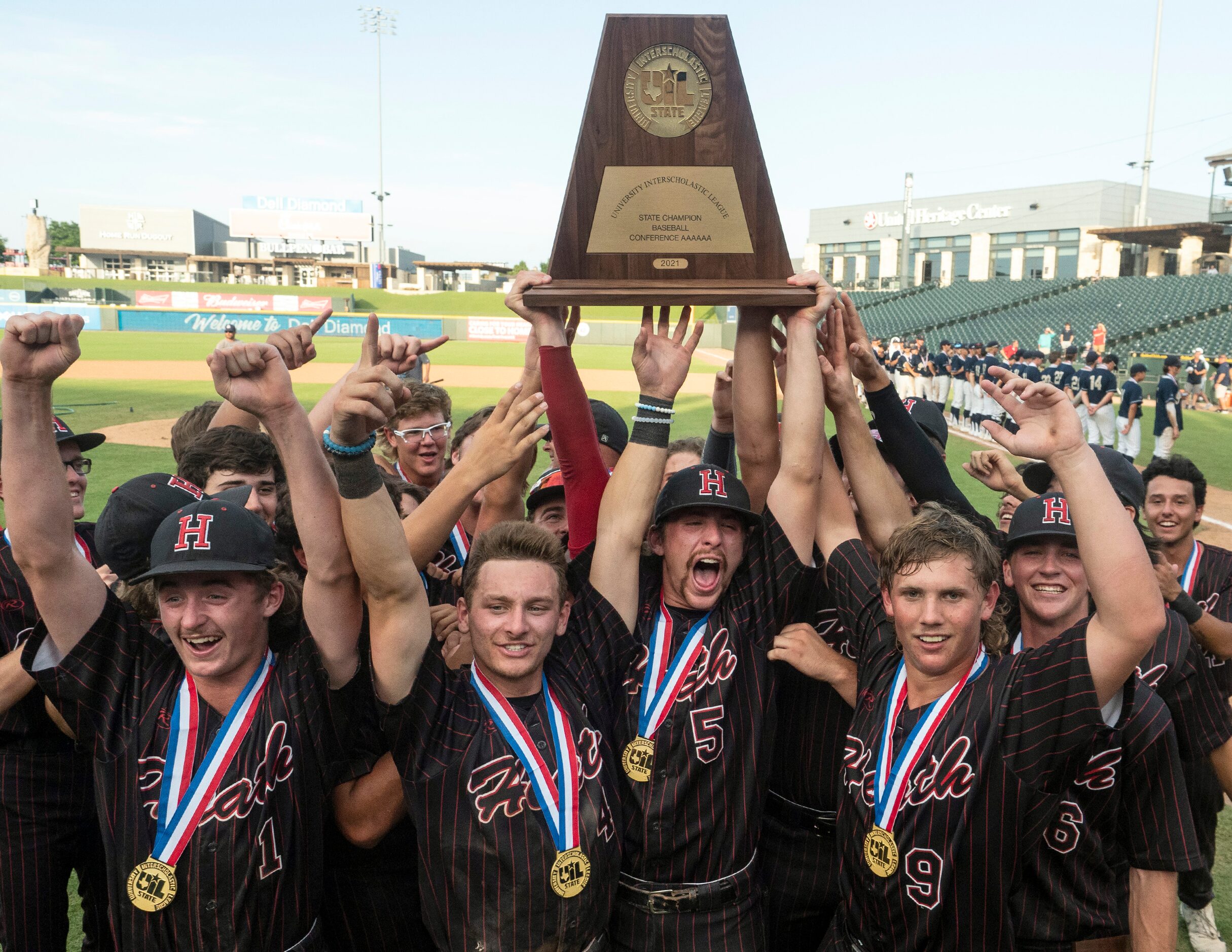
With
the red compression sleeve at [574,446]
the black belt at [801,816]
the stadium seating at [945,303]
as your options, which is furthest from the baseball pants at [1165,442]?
the stadium seating at [945,303]

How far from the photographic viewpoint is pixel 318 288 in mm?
57562

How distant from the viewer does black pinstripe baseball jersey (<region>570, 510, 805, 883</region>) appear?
104 inches

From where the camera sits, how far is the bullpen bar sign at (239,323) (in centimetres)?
4453

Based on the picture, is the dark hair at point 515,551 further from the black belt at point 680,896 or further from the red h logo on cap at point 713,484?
the black belt at point 680,896

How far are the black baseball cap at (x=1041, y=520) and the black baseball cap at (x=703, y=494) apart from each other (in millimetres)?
816

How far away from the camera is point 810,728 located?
3086 mm

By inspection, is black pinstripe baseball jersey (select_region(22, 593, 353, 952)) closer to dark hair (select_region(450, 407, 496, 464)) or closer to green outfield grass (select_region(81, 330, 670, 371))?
dark hair (select_region(450, 407, 496, 464))

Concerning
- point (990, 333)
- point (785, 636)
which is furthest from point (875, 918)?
point (990, 333)

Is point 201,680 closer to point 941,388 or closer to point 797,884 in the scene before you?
point 797,884

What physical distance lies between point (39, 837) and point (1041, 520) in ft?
11.5

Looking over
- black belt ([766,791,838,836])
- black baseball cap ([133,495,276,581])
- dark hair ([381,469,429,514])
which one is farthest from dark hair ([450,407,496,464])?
black belt ([766,791,838,836])

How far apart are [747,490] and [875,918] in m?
1.47

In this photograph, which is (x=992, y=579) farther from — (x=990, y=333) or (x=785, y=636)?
(x=990, y=333)

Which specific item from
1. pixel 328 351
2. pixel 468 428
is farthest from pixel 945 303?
pixel 468 428
